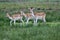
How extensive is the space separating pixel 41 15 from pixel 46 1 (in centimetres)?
641

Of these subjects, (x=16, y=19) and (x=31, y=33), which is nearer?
(x=31, y=33)

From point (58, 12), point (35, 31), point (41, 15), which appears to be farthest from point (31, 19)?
point (35, 31)

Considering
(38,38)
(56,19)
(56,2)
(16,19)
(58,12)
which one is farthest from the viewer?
(56,2)

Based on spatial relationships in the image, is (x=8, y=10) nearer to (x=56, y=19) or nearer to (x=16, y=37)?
(x=56, y=19)

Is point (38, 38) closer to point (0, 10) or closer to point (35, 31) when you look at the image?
point (35, 31)

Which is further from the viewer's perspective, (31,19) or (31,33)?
(31,19)

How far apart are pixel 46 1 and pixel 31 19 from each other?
592cm

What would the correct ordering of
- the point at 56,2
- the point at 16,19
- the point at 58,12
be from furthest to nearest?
the point at 56,2 → the point at 58,12 → the point at 16,19

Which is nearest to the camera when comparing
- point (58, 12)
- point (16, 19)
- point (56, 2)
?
point (16, 19)

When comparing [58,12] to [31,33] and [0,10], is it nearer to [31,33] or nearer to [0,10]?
[0,10]

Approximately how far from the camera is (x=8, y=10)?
19.2 metres

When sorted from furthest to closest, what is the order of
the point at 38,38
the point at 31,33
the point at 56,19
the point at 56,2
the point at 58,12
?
the point at 56,2
the point at 58,12
the point at 56,19
the point at 31,33
the point at 38,38

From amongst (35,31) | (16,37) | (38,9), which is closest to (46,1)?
(38,9)

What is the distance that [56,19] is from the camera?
16719mm
